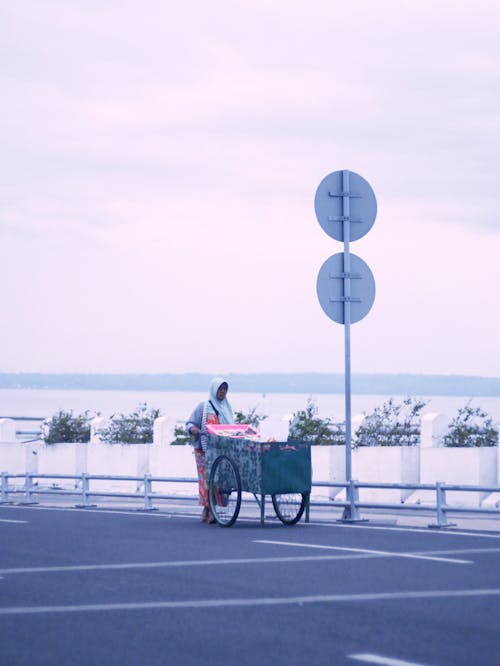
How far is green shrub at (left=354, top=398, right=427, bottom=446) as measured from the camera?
27828 mm

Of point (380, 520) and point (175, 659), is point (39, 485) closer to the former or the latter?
point (380, 520)

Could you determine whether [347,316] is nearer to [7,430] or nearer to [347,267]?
[347,267]

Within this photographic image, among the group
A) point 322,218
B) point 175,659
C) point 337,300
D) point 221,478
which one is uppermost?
point 322,218

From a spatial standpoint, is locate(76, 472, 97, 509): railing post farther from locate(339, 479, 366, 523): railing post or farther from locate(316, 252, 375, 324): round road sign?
locate(316, 252, 375, 324): round road sign

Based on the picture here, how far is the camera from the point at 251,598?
9836 millimetres

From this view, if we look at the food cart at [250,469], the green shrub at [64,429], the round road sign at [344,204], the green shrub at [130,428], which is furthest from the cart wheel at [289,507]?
the green shrub at [64,429]

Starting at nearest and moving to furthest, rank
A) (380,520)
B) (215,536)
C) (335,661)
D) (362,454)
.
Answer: (335,661) < (215,536) < (380,520) < (362,454)

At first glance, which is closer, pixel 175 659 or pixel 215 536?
pixel 175 659

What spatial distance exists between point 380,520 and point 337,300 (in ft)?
10.2

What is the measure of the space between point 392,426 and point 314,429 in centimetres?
205

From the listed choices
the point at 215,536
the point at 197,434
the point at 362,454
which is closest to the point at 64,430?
the point at 362,454

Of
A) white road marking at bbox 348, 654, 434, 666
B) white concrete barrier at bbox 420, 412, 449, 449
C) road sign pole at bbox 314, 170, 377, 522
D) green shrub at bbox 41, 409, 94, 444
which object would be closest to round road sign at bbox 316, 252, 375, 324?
road sign pole at bbox 314, 170, 377, 522

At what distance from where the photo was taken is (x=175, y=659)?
7602 mm

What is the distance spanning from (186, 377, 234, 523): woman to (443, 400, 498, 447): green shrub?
31.0ft
